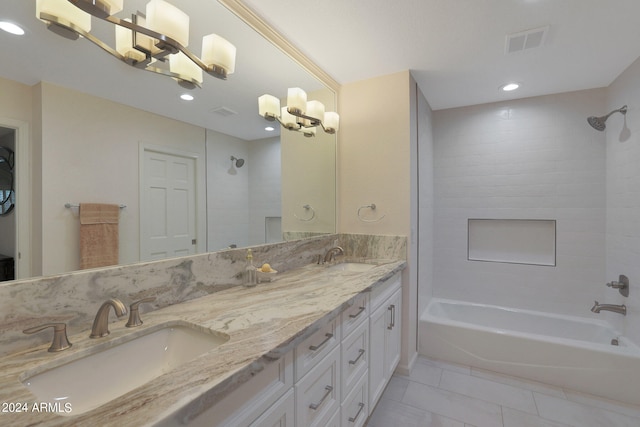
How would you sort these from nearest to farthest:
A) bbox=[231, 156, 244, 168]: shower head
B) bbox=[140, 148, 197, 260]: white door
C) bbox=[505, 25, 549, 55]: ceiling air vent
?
bbox=[140, 148, 197, 260]: white door, bbox=[231, 156, 244, 168]: shower head, bbox=[505, 25, 549, 55]: ceiling air vent

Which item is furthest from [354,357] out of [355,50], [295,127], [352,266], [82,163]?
[355,50]

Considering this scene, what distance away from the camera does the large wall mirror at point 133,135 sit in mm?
831

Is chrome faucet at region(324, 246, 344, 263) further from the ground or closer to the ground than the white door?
closer to the ground

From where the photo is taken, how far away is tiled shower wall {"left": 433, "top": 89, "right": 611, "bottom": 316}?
255 centimetres

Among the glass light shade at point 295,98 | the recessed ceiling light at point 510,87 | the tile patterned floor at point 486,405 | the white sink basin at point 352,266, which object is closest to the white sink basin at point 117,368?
the white sink basin at point 352,266

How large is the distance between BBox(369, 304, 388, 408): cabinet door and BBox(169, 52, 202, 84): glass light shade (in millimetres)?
1536

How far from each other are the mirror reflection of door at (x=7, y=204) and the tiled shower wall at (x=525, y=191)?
323 cm

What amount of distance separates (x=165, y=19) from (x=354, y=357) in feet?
5.51

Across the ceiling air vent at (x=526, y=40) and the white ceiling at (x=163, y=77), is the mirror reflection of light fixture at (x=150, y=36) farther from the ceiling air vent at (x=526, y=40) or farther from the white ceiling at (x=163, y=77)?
the ceiling air vent at (x=526, y=40)

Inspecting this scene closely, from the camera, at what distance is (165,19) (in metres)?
1.06

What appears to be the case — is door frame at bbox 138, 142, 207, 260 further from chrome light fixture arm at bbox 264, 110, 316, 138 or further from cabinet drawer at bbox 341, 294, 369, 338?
cabinet drawer at bbox 341, 294, 369, 338

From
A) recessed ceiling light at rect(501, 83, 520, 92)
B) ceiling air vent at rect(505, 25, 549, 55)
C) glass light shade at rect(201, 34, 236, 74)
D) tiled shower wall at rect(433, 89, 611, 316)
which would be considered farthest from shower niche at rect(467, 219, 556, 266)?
glass light shade at rect(201, 34, 236, 74)

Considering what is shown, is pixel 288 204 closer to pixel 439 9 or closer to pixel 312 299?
pixel 312 299

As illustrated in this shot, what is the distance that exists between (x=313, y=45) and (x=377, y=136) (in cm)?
84
